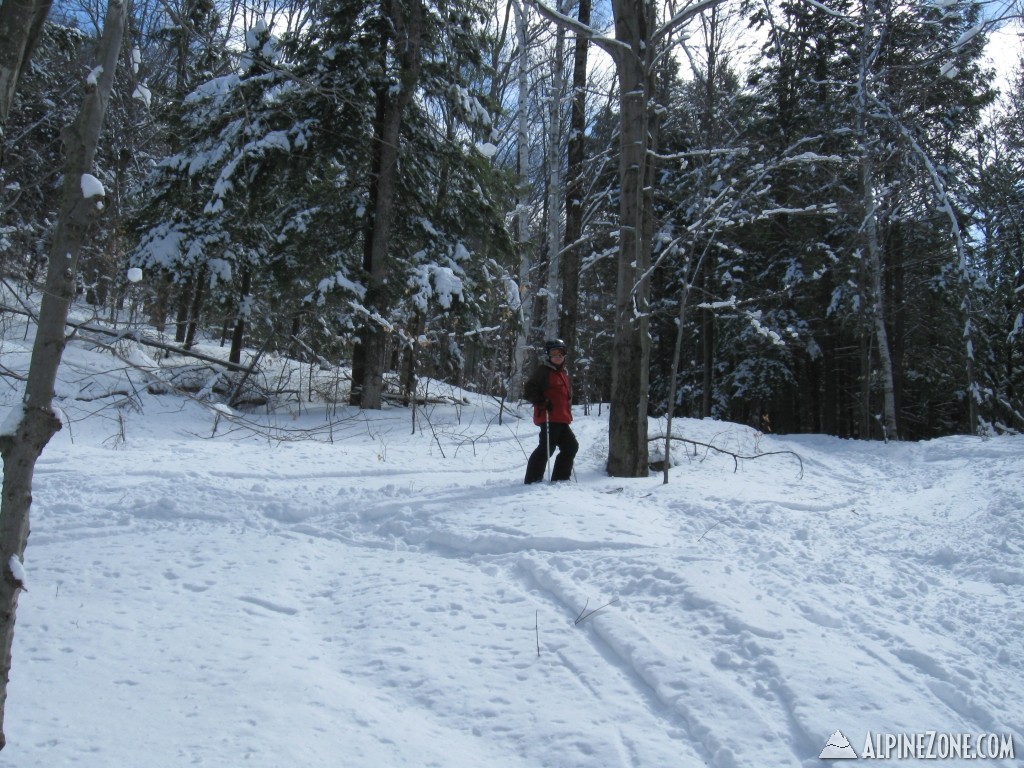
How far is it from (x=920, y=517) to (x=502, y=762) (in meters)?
5.59

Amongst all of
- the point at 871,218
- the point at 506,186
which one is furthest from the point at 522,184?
the point at 871,218

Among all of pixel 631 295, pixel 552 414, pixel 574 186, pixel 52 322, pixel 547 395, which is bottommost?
pixel 552 414

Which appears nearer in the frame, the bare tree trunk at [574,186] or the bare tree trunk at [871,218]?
the bare tree trunk at [871,218]

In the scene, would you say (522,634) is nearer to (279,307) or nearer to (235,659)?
(235,659)

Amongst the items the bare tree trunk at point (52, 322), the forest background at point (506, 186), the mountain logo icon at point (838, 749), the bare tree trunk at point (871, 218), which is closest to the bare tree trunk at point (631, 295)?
the forest background at point (506, 186)

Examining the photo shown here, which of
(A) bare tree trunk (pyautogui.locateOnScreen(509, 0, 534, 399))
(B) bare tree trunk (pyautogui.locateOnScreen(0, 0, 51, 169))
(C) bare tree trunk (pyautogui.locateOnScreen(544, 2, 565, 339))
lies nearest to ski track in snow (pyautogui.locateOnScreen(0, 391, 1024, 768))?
(B) bare tree trunk (pyautogui.locateOnScreen(0, 0, 51, 169))

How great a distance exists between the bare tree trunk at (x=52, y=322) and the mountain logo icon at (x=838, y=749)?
10.5ft

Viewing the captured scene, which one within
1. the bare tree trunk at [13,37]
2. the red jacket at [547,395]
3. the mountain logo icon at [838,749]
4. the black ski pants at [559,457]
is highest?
the bare tree trunk at [13,37]

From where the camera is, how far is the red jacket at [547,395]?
25.0ft

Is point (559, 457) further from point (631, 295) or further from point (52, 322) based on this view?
point (52, 322)

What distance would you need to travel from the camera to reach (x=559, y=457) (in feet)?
25.3

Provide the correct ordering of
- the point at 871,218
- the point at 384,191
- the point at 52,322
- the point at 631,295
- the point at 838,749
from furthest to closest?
the point at 871,218, the point at 384,191, the point at 631,295, the point at 838,749, the point at 52,322

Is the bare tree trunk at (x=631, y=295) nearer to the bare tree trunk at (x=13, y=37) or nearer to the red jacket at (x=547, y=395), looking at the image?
the red jacket at (x=547, y=395)

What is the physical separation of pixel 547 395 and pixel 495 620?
3685mm
